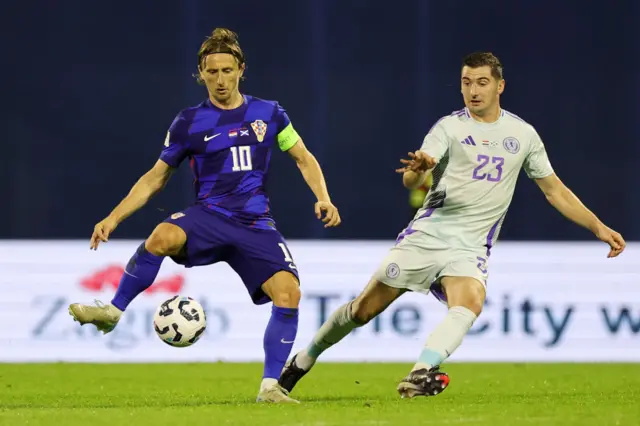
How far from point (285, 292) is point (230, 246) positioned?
1.14 feet

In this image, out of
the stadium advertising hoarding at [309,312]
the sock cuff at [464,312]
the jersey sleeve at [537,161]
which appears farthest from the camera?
the stadium advertising hoarding at [309,312]

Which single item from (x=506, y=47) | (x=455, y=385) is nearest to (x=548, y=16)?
(x=506, y=47)

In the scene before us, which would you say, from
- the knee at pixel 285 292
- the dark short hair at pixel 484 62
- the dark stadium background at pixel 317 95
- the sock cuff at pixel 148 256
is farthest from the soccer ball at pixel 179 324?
the dark stadium background at pixel 317 95

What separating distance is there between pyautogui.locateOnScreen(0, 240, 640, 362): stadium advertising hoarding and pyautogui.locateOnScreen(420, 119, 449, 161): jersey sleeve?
4.12 metres

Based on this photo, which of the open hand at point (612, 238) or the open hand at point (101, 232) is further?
the open hand at point (612, 238)

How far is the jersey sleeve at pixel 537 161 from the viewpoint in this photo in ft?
22.1

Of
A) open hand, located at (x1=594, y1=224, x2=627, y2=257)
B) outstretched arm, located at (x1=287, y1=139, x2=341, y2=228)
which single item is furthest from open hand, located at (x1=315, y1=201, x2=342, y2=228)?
open hand, located at (x1=594, y1=224, x2=627, y2=257)

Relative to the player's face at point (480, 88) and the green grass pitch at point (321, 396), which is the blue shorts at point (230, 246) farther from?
the player's face at point (480, 88)

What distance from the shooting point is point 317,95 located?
1255 centimetres

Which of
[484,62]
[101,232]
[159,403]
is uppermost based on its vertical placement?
[484,62]

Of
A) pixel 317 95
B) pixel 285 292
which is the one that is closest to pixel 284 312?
pixel 285 292

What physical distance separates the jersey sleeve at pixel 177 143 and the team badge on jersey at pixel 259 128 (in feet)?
1.09

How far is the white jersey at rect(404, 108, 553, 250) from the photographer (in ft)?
21.6

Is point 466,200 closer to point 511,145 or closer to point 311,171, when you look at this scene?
point 511,145
